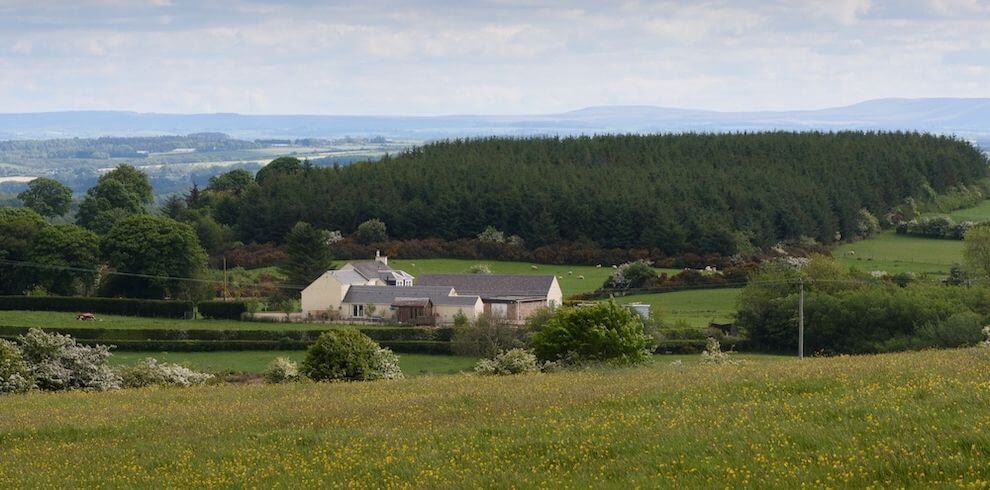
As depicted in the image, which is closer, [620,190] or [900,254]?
[900,254]

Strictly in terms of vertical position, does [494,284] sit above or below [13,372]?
below

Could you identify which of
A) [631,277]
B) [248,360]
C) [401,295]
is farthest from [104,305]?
[631,277]

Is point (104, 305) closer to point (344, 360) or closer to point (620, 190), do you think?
A: point (344, 360)

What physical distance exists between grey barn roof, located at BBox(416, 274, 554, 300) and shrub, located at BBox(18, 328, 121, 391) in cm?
4562

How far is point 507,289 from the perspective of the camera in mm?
92250

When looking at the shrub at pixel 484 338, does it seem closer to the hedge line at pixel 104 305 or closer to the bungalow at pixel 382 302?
the bungalow at pixel 382 302

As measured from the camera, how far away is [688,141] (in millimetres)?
173000

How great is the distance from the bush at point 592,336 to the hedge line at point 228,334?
2137 cm

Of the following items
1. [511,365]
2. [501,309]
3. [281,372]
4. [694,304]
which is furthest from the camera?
[501,309]

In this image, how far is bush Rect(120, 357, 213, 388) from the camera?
47.4 m

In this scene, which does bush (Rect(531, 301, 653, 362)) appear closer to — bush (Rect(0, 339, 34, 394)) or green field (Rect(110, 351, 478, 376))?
green field (Rect(110, 351, 478, 376))

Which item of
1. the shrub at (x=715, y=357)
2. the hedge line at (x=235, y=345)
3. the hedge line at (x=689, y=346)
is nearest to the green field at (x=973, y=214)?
the hedge line at (x=689, y=346)

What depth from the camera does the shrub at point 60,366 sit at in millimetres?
46219

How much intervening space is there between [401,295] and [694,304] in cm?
1862
